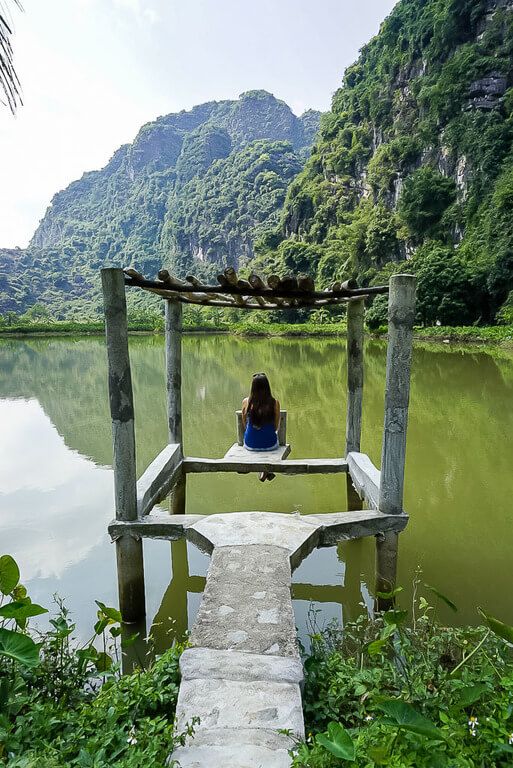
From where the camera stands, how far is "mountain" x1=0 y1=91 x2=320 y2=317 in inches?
3799

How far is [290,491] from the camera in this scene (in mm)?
6637

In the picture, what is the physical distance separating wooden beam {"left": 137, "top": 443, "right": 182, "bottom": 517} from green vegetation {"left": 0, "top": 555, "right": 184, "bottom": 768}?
1.49 metres

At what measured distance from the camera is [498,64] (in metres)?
38.2

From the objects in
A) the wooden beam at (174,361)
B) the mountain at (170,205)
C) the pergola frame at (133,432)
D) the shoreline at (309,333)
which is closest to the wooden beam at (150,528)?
the pergola frame at (133,432)

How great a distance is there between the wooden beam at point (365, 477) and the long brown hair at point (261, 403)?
1.03 metres

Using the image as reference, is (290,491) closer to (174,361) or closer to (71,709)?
(174,361)

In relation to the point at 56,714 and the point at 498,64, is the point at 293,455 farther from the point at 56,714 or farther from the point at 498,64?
the point at 498,64

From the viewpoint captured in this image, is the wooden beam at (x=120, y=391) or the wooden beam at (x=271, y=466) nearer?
the wooden beam at (x=120, y=391)

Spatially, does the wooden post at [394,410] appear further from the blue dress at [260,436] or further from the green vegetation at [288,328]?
→ the green vegetation at [288,328]

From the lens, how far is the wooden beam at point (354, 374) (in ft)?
17.8

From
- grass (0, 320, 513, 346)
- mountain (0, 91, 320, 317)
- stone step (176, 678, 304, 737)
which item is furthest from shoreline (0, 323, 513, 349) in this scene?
mountain (0, 91, 320, 317)

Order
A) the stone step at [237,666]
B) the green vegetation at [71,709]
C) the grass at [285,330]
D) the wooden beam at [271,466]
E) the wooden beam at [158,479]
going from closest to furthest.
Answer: the green vegetation at [71,709] < the stone step at [237,666] < the wooden beam at [158,479] < the wooden beam at [271,466] < the grass at [285,330]

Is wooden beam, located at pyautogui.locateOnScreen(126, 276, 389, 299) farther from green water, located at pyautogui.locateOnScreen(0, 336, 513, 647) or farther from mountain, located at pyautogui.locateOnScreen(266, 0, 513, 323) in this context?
mountain, located at pyautogui.locateOnScreen(266, 0, 513, 323)

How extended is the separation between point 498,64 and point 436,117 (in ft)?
20.7
